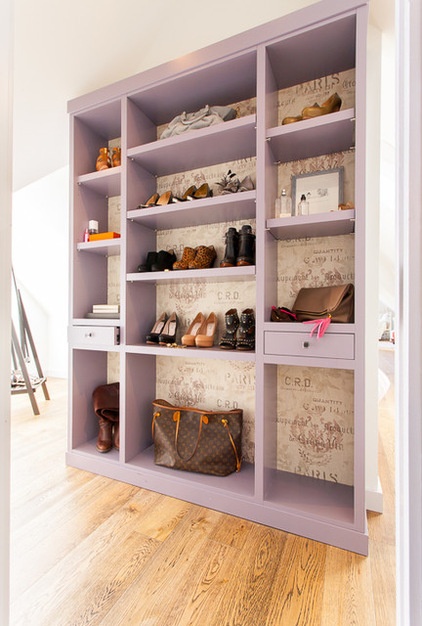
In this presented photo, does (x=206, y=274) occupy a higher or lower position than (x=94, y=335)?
higher

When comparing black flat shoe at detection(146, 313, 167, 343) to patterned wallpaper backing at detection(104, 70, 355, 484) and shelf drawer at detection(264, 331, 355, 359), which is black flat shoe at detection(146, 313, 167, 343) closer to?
patterned wallpaper backing at detection(104, 70, 355, 484)

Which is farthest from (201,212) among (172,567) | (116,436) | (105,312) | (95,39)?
(172,567)

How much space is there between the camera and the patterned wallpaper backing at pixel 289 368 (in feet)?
5.19

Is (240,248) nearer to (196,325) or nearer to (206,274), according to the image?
(206,274)

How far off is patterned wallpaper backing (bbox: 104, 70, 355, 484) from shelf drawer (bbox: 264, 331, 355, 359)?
0.35 metres

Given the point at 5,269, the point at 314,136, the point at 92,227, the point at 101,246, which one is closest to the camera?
the point at 5,269

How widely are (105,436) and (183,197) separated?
1.52 meters

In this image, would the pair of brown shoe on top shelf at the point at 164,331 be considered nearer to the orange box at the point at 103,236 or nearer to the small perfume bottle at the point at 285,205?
the orange box at the point at 103,236

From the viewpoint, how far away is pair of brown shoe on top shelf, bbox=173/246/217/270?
1.74 m

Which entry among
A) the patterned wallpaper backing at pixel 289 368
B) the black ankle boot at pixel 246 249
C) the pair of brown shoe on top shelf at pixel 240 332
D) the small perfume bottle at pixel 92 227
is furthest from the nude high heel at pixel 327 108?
the small perfume bottle at pixel 92 227

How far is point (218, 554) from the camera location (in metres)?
1.22

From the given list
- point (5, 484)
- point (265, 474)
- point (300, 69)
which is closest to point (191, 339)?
point (265, 474)

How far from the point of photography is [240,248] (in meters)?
1.60

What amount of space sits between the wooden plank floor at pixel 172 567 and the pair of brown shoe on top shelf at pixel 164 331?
0.81m
